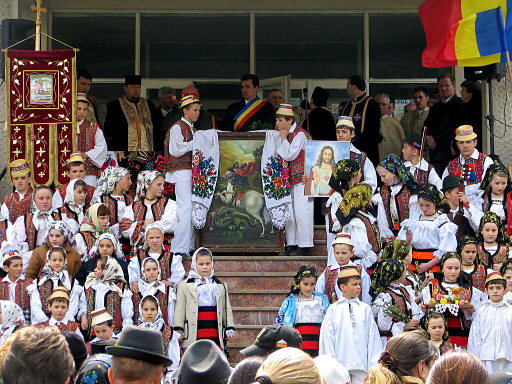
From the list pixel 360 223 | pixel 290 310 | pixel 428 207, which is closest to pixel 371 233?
pixel 360 223

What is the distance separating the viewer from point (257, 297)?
→ 11.7m

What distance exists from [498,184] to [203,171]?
343 cm

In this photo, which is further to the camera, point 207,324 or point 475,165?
point 475,165

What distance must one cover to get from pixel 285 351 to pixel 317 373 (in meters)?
0.15

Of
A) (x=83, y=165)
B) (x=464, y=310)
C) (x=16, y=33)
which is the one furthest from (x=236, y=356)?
(x=16, y=33)

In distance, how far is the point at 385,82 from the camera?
1597 cm

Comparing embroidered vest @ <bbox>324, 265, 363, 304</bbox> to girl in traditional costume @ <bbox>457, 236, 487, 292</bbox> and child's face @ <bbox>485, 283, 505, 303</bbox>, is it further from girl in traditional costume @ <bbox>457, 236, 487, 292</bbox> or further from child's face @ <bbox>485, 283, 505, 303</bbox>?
child's face @ <bbox>485, 283, 505, 303</bbox>

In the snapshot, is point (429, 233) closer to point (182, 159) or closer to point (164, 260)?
point (164, 260)

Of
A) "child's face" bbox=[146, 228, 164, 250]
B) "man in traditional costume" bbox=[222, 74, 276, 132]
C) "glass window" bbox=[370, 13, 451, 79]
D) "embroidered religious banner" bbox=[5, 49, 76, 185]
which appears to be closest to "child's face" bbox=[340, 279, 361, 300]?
"child's face" bbox=[146, 228, 164, 250]

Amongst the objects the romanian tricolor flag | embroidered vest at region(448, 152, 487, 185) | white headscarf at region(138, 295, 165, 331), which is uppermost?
the romanian tricolor flag

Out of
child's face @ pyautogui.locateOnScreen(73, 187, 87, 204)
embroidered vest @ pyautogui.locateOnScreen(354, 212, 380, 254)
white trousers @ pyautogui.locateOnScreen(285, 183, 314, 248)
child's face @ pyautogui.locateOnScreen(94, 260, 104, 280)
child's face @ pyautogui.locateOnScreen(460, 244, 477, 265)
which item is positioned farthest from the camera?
white trousers @ pyautogui.locateOnScreen(285, 183, 314, 248)

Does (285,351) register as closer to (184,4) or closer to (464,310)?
(464,310)

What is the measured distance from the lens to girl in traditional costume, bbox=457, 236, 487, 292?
35.2 feet

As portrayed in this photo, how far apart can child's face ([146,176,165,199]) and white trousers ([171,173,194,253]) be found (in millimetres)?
532
